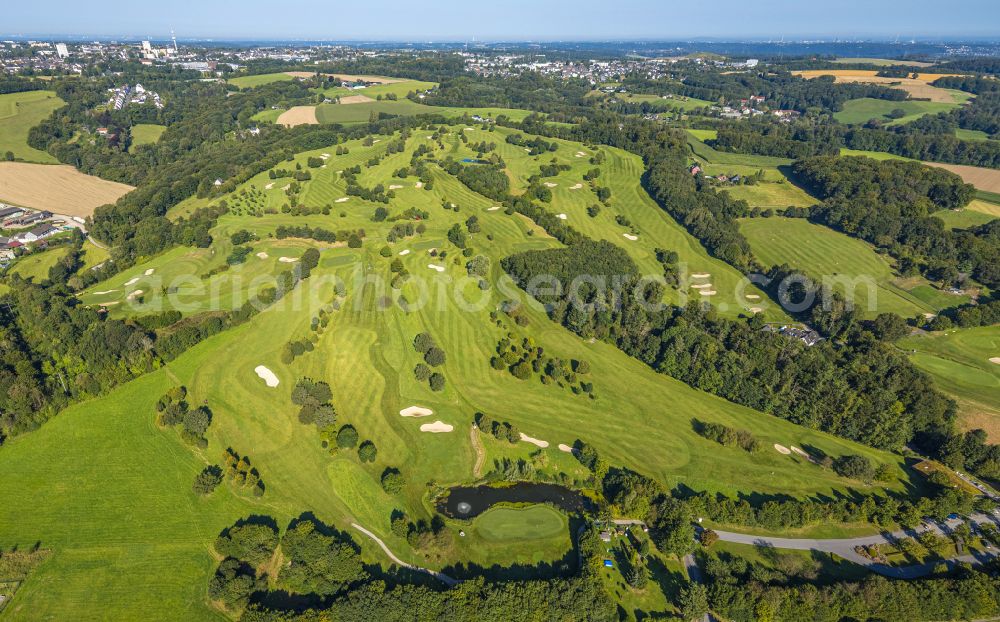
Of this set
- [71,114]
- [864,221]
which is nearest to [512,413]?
[864,221]

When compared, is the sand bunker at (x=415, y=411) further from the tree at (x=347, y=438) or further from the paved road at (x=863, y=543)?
the paved road at (x=863, y=543)

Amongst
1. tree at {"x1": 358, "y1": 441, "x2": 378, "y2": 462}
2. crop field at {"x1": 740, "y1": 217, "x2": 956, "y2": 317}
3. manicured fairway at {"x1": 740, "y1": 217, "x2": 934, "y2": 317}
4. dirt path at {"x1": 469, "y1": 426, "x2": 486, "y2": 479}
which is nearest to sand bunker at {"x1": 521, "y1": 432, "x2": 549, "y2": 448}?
dirt path at {"x1": 469, "y1": 426, "x2": 486, "y2": 479}

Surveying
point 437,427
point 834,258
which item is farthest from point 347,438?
point 834,258

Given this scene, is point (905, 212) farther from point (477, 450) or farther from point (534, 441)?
point (477, 450)

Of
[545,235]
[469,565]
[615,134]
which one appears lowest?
[469,565]

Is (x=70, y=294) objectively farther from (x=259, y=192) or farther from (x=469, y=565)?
(x=469, y=565)
